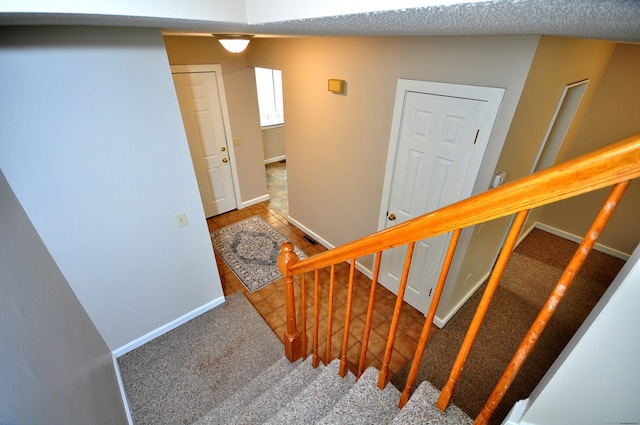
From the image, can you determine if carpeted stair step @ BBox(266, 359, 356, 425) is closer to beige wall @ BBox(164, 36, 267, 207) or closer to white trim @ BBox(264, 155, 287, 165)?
beige wall @ BBox(164, 36, 267, 207)

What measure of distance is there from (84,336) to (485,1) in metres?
2.46

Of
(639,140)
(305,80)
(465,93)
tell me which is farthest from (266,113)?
(639,140)

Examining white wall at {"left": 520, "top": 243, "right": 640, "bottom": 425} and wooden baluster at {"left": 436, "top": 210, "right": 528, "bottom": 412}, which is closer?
white wall at {"left": 520, "top": 243, "right": 640, "bottom": 425}

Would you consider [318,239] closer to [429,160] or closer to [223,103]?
[429,160]

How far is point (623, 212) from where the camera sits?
3.30m

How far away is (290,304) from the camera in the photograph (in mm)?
1834

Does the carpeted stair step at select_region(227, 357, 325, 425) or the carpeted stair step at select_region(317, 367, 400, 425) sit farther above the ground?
the carpeted stair step at select_region(317, 367, 400, 425)

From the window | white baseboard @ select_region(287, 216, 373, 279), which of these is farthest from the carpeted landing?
the window

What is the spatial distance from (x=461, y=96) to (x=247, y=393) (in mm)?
2467

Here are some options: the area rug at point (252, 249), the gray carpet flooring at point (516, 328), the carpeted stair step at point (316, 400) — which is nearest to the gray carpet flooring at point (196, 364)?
the area rug at point (252, 249)

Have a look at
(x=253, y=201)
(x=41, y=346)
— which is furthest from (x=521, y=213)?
(x=253, y=201)

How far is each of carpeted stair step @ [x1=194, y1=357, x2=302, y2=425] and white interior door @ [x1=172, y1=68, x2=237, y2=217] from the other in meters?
2.75

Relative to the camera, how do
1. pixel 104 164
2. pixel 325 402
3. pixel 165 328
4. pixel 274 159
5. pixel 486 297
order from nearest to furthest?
1. pixel 486 297
2. pixel 325 402
3. pixel 104 164
4. pixel 165 328
5. pixel 274 159

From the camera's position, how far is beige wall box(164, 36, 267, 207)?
3.24 m
